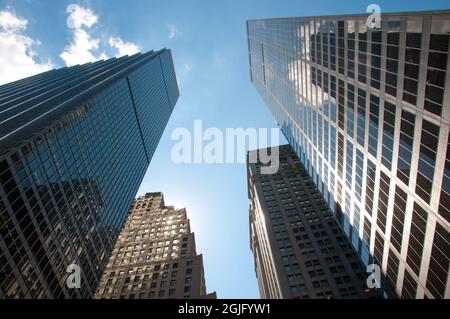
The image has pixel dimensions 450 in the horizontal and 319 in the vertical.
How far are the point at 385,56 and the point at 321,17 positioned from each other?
2068cm

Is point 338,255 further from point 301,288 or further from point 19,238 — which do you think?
point 19,238

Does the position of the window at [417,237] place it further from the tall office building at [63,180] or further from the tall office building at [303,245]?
the tall office building at [63,180]

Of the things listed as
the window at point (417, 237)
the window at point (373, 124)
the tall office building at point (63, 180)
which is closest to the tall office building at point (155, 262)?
the tall office building at point (63, 180)

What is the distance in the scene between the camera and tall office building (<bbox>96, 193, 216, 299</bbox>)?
7219cm

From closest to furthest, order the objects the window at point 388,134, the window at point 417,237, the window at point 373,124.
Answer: the window at point 417,237 < the window at point 388,134 < the window at point 373,124

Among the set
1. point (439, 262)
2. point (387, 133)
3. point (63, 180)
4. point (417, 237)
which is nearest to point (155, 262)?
point (63, 180)

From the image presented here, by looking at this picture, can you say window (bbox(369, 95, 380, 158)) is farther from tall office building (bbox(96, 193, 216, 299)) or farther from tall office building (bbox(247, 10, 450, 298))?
tall office building (bbox(96, 193, 216, 299))

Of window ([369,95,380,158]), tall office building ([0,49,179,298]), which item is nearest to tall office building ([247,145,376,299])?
window ([369,95,380,158])

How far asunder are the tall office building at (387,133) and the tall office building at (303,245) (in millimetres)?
18596

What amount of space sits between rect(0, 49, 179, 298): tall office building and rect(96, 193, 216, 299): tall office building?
13166mm

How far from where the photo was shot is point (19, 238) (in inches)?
1545

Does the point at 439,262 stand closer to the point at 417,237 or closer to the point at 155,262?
the point at 417,237

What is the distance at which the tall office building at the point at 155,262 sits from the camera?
72188 millimetres

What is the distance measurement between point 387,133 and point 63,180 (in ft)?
164
